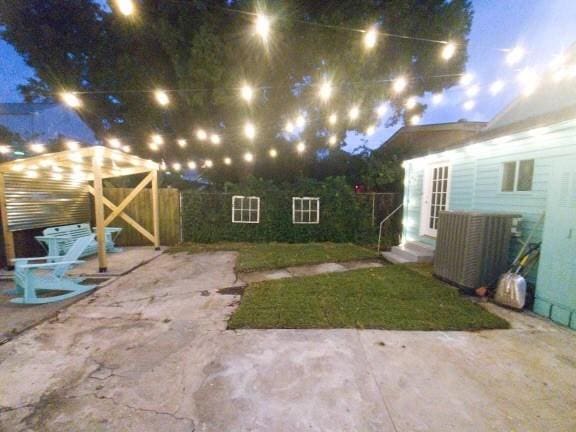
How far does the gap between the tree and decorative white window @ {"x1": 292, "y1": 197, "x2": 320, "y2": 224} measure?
3891 millimetres

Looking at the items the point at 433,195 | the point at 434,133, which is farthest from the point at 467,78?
the point at 434,133

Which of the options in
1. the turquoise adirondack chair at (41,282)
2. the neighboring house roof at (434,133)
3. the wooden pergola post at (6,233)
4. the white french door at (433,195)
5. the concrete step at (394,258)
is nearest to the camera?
the turquoise adirondack chair at (41,282)

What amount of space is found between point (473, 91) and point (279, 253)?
5296mm

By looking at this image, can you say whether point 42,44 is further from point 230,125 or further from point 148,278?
point 148,278

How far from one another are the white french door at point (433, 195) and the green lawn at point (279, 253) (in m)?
1.41

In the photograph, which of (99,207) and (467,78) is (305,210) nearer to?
(467,78)

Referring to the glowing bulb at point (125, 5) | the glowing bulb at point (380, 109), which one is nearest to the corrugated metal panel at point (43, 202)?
the glowing bulb at point (125, 5)

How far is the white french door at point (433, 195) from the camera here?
5.51 meters

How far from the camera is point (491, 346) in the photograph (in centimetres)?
240

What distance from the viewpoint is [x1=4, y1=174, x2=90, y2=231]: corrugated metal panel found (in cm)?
505

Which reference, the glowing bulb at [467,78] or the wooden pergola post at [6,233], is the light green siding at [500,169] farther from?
the wooden pergola post at [6,233]

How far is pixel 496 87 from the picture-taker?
14.4 ft

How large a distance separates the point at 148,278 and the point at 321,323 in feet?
11.0

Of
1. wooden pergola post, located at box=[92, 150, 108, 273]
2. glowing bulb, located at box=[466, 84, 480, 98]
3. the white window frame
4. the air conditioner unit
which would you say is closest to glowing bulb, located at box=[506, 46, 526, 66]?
glowing bulb, located at box=[466, 84, 480, 98]
